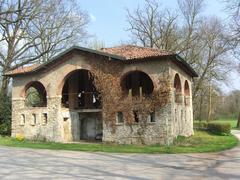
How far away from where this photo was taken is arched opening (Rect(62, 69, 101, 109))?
99.8 feet

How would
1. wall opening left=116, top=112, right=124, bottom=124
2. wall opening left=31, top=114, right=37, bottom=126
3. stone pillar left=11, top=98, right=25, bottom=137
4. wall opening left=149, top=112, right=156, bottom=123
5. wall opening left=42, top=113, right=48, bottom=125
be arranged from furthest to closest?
stone pillar left=11, top=98, right=25, bottom=137 < wall opening left=31, top=114, right=37, bottom=126 < wall opening left=42, top=113, right=48, bottom=125 < wall opening left=116, top=112, right=124, bottom=124 < wall opening left=149, top=112, right=156, bottom=123

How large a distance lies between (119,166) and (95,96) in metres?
15.4

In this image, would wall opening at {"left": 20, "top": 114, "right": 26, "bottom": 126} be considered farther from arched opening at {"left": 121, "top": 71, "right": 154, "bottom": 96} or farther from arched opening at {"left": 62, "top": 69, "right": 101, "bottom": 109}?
arched opening at {"left": 121, "top": 71, "right": 154, "bottom": 96}

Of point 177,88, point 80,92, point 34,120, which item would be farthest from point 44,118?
point 177,88

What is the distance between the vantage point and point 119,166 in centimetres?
1545

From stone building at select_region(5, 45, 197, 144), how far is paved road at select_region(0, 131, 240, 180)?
5.73m

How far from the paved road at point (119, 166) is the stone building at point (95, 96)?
18.8 feet

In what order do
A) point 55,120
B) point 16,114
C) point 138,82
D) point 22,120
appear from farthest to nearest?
point 16,114 → point 22,120 → point 55,120 → point 138,82

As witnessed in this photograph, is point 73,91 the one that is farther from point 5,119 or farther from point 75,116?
point 5,119

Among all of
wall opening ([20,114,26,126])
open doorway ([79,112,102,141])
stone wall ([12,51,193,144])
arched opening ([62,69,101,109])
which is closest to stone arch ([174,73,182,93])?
stone wall ([12,51,193,144])

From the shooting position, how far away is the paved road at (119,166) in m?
13.0

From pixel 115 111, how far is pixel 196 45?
2423cm

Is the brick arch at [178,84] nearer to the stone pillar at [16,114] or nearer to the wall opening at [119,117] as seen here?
the wall opening at [119,117]

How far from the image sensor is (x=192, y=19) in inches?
1884
